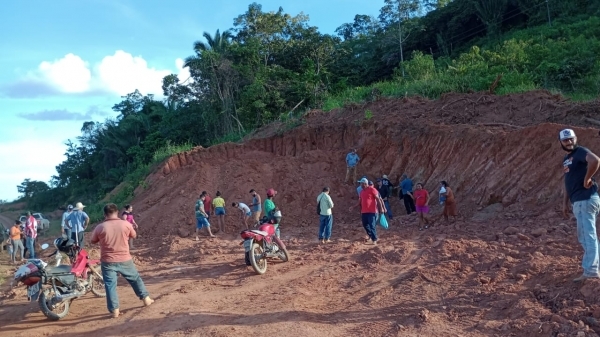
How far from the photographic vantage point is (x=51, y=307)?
25.0 feet

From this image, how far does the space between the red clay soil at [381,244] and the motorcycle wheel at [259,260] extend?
0.76 feet

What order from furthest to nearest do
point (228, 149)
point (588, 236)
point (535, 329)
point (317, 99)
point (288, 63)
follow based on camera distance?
point (288, 63) < point (317, 99) < point (228, 149) < point (588, 236) < point (535, 329)

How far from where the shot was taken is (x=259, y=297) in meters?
7.77

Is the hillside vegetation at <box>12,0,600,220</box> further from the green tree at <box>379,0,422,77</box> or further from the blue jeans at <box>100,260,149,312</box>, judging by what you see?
the blue jeans at <box>100,260,149,312</box>

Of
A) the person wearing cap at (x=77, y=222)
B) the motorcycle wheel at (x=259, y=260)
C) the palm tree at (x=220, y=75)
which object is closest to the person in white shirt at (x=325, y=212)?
the motorcycle wheel at (x=259, y=260)

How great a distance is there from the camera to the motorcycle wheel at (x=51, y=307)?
7547 millimetres

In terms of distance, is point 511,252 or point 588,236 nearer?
point 588,236

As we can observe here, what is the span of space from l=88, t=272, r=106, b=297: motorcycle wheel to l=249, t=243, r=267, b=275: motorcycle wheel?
8.27 feet

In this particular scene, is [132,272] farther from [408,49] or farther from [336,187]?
[408,49]

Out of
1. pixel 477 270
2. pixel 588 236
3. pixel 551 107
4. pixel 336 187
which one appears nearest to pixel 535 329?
pixel 588 236

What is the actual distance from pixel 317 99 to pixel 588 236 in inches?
954

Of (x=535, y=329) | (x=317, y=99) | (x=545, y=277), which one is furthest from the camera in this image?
(x=317, y=99)

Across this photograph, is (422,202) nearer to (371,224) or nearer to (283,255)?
(371,224)

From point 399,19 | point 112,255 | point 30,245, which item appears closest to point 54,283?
point 112,255
